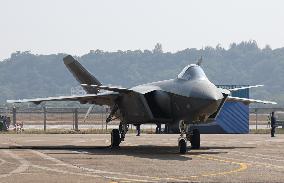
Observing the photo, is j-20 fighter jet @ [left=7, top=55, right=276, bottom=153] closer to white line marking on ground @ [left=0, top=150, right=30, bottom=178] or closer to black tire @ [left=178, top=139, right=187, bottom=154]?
black tire @ [left=178, top=139, right=187, bottom=154]

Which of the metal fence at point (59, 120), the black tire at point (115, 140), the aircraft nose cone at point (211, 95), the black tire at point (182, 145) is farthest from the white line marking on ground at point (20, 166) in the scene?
the metal fence at point (59, 120)

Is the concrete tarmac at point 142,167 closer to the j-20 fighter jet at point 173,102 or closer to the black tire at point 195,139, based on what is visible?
the j-20 fighter jet at point 173,102

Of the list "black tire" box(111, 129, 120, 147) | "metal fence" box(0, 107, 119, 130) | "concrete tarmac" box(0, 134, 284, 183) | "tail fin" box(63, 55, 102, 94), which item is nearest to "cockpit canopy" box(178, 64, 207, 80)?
"concrete tarmac" box(0, 134, 284, 183)

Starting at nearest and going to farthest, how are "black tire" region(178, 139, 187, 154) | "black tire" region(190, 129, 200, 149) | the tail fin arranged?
1. "black tire" region(178, 139, 187, 154)
2. "black tire" region(190, 129, 200, 149)
3. the tail fin

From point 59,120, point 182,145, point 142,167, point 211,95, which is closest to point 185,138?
point 182,145

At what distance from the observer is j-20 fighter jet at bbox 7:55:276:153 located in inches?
941

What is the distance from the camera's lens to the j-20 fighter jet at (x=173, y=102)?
23.9m

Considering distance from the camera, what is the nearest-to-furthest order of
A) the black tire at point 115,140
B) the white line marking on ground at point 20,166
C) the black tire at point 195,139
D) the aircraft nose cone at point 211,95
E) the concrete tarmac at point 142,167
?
the concrete tarmac at point 142,167 → the white line marking on ground at point 20,166 → the aircraft nose cone at point 211,95 → the black tire at point 195,139 → the black tire at point 115,140

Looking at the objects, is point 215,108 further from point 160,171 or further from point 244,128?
point 244,128

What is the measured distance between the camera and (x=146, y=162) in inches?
800

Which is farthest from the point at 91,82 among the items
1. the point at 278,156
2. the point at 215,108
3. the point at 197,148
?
the point at 278,156

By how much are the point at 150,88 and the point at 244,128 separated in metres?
26.2

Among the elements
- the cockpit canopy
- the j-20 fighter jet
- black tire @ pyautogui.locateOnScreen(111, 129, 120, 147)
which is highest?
the cockpit canopy

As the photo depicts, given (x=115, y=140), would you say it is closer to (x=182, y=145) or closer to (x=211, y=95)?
(x=182, y=145)
